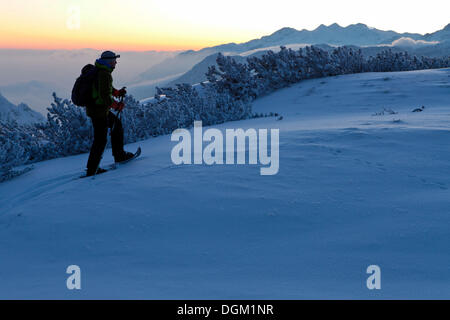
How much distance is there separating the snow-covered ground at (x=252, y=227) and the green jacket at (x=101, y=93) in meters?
0.83

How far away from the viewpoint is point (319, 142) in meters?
4.82

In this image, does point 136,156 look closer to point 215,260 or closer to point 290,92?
point 215,260

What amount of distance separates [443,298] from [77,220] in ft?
8.99

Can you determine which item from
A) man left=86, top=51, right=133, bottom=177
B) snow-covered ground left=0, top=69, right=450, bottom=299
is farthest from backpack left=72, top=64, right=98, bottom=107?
snow-covered ground left=0, top=69, right=450, bottom=299

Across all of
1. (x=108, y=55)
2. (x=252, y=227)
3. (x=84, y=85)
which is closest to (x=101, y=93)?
(x=84, y=85)

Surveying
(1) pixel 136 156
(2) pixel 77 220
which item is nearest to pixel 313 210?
(2) pixel 77 220

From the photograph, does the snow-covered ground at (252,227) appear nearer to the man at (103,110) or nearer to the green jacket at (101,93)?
the man at (103,110)

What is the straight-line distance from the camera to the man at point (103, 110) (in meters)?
4.78

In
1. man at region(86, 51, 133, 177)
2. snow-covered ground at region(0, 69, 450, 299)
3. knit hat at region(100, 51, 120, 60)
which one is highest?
knit hat at region(100, 51, 120, 60)

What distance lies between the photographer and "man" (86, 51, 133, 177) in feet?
15.7

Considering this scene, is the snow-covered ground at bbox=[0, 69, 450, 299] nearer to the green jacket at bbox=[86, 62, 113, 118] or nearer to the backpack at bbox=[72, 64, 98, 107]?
the green jacket at bbox=[86, 62, 113, 118]

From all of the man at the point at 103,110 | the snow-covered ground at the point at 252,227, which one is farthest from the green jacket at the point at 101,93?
the snow-covered ground at the point at 252,227

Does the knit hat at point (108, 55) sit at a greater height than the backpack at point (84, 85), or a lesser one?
greater

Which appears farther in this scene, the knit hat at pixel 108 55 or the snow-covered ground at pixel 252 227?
the knit hat at pixel 108 55
